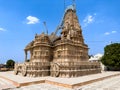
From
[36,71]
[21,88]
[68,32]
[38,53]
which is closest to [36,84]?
[21,88]

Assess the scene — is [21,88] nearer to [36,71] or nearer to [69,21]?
[36,71]

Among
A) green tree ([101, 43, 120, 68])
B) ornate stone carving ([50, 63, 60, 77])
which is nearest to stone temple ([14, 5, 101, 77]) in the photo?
ornate stone carving ([50, 63, 60, 77])

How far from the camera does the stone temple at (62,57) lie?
22.6m

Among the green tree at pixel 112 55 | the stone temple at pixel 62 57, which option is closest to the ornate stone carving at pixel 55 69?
the stone temple at pixel 62 57

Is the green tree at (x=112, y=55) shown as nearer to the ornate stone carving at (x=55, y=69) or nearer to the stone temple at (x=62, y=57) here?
the stone temple at (x=62, y=57)

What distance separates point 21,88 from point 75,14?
2117cm

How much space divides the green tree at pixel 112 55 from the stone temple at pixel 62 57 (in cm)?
730

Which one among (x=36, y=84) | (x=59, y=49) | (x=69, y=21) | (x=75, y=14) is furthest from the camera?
(x=75, y=14)

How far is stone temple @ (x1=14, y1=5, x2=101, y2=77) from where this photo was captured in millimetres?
22609

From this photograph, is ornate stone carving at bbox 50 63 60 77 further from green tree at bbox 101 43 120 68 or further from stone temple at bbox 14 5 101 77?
green tree at bbox 101 43 120 68

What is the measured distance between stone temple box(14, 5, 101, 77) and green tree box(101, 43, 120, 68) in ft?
24.0

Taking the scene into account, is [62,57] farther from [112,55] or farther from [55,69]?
[112,55]

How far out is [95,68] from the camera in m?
29.3

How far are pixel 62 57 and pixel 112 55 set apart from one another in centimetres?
1715
